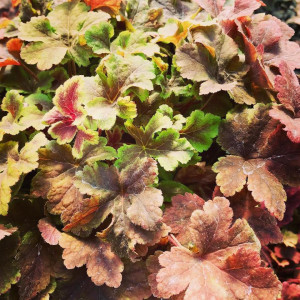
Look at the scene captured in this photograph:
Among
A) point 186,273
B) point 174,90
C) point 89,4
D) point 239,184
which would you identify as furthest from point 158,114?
point 89,4

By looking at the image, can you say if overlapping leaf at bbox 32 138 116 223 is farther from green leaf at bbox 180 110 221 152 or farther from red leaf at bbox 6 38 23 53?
red leaf at bbox 6 38 23 53

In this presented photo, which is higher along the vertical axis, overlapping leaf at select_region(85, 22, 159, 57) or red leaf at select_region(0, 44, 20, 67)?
overlapping leaf at select_region(85, 22, 159, 57)

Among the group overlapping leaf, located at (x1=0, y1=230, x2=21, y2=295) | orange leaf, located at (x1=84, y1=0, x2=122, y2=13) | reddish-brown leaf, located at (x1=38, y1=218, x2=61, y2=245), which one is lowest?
overlapping leaf, located at (x1=0, y1=230, x2=21, y2=295)

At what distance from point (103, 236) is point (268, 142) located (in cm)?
49

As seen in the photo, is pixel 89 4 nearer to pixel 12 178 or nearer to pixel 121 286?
pixel 12 178

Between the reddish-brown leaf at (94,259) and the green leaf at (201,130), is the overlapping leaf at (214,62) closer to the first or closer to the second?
the green leaf at (201,130)

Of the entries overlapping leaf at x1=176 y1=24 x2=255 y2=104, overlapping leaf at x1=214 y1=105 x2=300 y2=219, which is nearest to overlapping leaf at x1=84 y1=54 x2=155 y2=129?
overlapping leaf at x1=176 y1=24 x2=255 y2=104

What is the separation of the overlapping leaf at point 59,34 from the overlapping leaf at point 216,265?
576mm

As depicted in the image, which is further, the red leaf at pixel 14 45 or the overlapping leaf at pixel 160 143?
the red leaf at pixel 14 45

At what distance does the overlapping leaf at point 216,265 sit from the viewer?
0.75 m

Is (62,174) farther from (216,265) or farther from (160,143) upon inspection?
(216,265)

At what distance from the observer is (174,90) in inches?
38.9

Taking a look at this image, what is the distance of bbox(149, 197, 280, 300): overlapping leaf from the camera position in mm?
751

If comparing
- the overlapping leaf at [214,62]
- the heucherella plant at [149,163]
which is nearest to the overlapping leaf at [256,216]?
the heucherella plant at [149,163]
